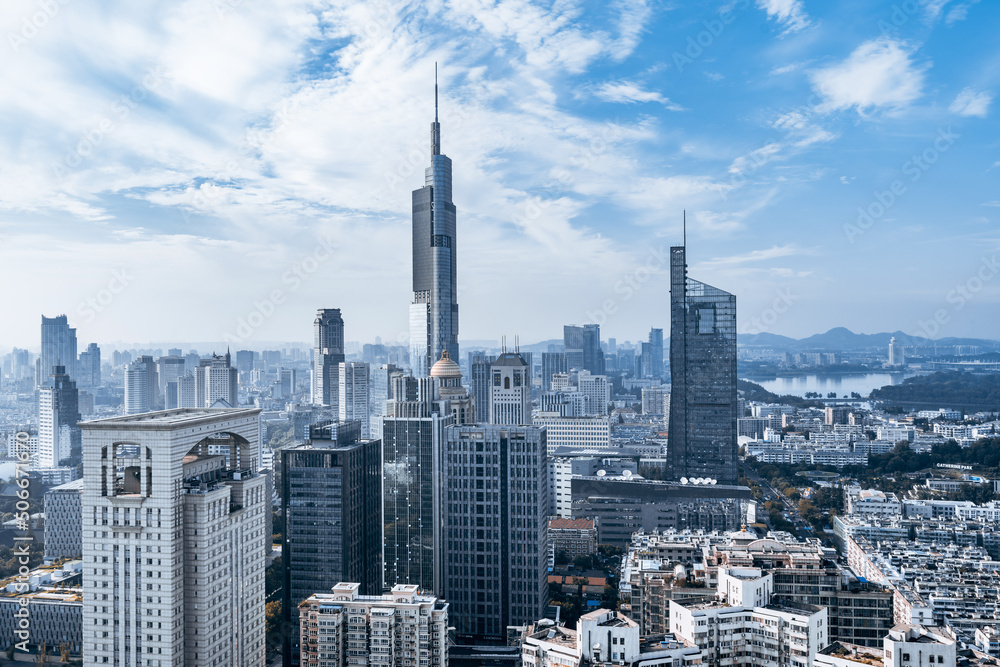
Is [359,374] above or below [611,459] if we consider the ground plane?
above

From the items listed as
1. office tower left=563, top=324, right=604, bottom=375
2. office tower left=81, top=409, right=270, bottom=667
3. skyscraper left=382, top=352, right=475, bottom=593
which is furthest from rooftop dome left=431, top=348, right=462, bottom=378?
office tower left=563, top=324, right=604, bottom=375

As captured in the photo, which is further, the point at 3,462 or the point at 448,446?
the point at 3,462

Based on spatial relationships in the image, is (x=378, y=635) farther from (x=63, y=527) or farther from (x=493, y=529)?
(x=63, y=527)

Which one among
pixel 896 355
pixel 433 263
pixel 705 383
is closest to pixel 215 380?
pixel 433 263

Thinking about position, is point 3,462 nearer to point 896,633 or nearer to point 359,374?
point 359,374

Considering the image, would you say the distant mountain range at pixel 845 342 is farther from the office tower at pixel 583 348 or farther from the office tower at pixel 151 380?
the office tower at pixel 151 380

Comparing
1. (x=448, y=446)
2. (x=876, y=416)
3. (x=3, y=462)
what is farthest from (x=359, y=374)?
(x=876, y=416)

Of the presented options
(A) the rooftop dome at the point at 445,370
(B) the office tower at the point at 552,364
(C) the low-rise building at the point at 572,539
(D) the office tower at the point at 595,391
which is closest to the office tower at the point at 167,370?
(D) the office tower at the point at 595,391

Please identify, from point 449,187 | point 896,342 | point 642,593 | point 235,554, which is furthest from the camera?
point 896,342
